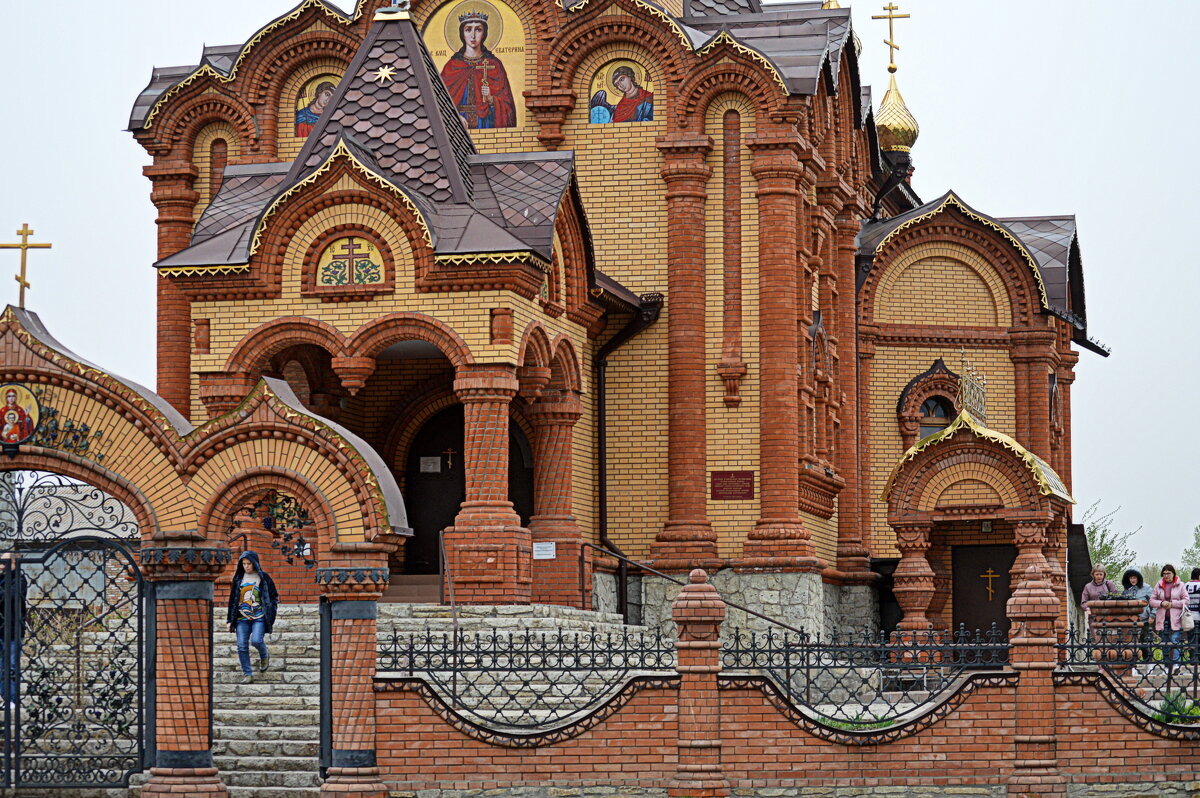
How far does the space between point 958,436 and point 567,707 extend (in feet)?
28.6

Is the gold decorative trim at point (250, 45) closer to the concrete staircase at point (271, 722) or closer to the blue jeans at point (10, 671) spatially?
the concrete staircase at point (271, 722)

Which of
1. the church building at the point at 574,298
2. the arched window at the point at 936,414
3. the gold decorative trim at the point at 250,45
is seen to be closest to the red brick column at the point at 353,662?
the church building at the point at 574,298

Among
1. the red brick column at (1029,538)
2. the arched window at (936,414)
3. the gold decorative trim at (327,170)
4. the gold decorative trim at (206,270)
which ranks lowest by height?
the red brick column at (1029,538)

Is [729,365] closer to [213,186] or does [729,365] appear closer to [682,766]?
[213,186]

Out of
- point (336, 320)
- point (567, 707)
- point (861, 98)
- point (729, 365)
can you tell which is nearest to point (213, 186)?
point (336, 320)

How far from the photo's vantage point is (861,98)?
25672 mm

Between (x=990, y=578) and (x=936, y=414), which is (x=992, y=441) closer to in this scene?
(x=990, y=578)

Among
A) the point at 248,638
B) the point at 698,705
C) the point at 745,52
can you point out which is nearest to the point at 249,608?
the point at 248,638

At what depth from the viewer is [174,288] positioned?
872 inches

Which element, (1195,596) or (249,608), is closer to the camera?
(249,608)

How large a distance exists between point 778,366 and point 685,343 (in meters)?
0.95

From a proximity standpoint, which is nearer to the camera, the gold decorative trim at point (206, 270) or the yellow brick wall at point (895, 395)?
the gold decorative trim at point (206, 270)

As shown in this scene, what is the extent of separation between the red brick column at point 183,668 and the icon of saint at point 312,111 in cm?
906

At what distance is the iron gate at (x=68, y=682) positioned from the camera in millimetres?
14008
